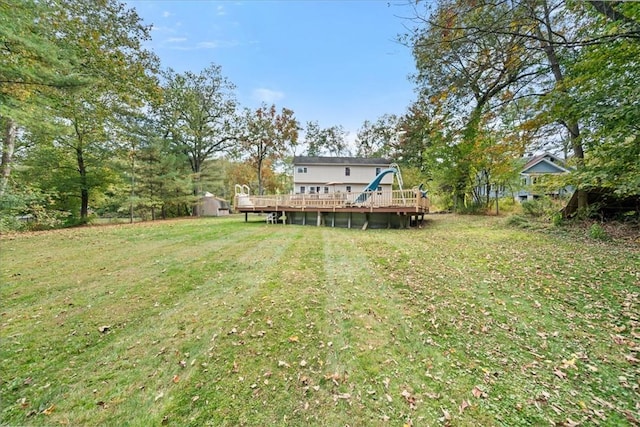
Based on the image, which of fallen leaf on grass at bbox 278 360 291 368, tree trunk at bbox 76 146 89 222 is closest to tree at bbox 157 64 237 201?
tree trunk at bbox 76 146 89 222

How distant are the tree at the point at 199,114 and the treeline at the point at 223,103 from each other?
0.11 metres

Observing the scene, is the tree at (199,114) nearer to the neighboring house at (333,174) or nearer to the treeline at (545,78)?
the neighboring house at (333,174)

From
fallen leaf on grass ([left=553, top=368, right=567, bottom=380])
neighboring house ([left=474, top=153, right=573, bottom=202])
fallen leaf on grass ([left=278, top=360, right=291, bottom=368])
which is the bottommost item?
fallen leaf on grass ([left=553, top=368, right=567, bottom=380])

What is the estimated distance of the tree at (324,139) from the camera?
127 feet

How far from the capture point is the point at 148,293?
4148 millimetres

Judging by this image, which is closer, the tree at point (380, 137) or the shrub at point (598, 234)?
the shrub at point (598, 234)

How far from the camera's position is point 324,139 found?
39.2 m

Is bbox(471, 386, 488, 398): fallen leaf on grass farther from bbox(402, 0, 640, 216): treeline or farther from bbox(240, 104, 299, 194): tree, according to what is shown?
bbox(240, 104, 299, 194): tree

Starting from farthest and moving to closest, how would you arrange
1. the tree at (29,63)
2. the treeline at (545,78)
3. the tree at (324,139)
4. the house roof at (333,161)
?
the tree at (324,139) < the house roof at (333,161) < the tree at (29,63) < the treeline at (545,78)

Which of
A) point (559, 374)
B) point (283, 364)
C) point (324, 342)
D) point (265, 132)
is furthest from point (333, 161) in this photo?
point (559, 374)

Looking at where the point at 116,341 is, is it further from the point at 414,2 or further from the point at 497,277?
the point at 414,2

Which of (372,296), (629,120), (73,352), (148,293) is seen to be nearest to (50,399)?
(73,352)

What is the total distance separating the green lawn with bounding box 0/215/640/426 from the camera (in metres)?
2.10

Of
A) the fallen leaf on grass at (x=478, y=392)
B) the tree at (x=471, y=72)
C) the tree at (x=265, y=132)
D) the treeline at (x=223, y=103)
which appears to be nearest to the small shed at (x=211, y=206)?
the treeline at (x=223, y=103)
